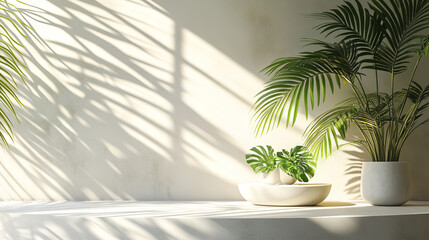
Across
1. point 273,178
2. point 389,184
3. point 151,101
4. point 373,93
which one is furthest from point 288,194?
point 151,101

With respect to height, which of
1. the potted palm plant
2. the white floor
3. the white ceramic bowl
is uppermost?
the potted palm plant

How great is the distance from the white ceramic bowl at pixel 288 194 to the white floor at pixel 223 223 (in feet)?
0.17

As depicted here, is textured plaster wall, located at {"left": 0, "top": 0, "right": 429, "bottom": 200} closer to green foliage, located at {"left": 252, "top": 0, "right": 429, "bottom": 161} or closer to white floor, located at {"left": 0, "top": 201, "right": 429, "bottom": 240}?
green foliage, located at {"left": 252, "top": 0, "right": 429, "bottom": 161}

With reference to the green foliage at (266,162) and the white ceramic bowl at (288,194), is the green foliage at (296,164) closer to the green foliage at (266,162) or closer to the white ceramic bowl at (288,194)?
the green foliage at (266,162)

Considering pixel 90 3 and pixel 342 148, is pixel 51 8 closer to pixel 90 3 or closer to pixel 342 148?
pixel 90 3

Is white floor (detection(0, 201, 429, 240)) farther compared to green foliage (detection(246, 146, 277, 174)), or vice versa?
green foliage (detection(246, 146, 277, 174))

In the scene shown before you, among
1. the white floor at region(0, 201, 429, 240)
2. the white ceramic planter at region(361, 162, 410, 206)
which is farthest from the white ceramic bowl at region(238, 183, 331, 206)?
the white ceramic planter at region(361, 162, 410, 206)

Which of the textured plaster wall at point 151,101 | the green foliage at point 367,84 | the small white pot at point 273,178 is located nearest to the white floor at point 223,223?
the small white pot at point 273,178

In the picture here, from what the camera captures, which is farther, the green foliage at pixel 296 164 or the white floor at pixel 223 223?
the green foliage at pixel 296 164

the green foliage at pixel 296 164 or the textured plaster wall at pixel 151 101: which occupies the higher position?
the textured plaster wall at pixel 151 101

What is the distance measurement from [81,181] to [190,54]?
1056 mm

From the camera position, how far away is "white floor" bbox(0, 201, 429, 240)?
2.34 m

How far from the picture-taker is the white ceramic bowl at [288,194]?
279 centimetres

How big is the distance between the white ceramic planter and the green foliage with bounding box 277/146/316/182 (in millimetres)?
326
